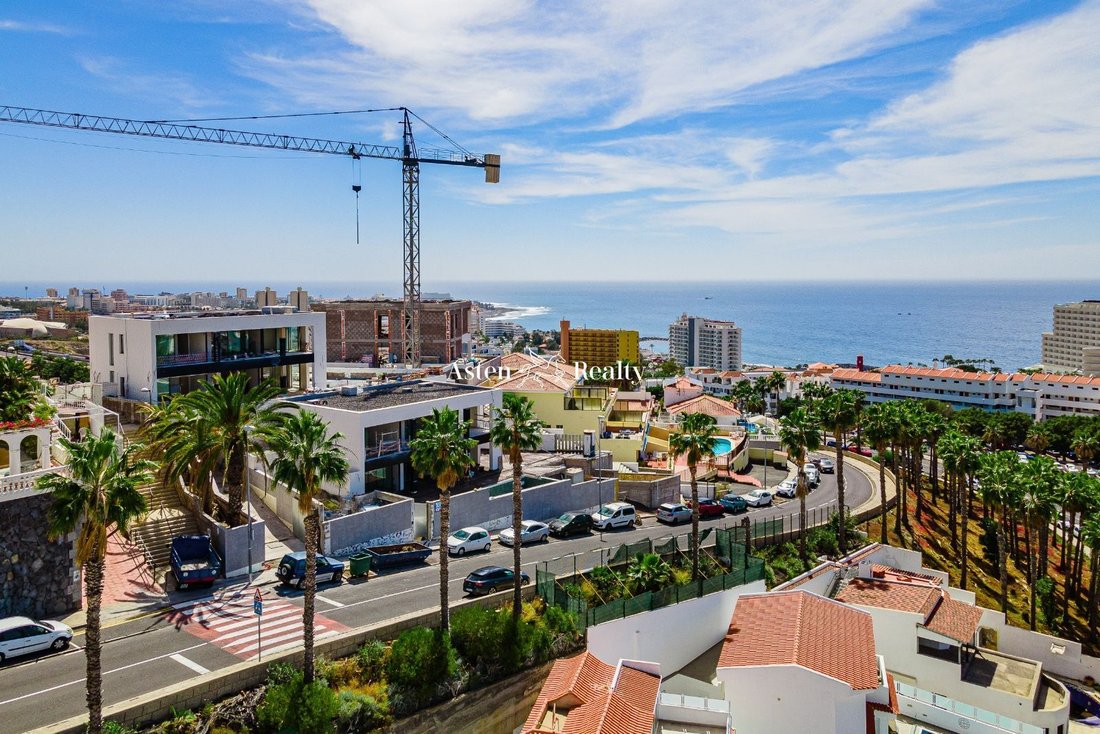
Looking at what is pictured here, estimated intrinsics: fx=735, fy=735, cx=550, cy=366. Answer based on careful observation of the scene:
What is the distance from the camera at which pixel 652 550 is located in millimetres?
36750

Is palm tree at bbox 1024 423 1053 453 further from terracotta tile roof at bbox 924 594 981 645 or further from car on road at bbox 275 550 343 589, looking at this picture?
car on road at bbox 275 550 343 589

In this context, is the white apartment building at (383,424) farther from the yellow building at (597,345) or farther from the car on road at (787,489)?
the yellow building at (597,345)

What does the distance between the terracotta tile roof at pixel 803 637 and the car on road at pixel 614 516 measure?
28.6 ft

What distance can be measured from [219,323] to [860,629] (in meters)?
42.9

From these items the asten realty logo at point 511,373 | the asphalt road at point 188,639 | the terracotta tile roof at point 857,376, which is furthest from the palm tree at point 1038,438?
the asphalt road at point 188,639

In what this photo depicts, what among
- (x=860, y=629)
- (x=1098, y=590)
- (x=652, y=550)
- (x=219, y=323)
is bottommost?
(x=1098, y=590)

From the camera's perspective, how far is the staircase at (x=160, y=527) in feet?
102

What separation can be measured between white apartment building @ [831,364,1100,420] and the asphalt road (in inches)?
5275

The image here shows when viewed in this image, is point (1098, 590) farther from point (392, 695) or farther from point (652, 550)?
point (392, 695)

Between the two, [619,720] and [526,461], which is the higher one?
[526,461]

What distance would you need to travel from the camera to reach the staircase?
102 feet

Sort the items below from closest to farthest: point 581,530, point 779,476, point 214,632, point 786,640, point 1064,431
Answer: point 214,632 < point 786,640 < point 581,530 < point 779,476 < point 1064,431

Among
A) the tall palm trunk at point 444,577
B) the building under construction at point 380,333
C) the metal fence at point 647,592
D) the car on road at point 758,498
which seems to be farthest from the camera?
the building under construction at point 380,333

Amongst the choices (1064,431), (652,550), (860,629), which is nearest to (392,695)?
(652,550)
